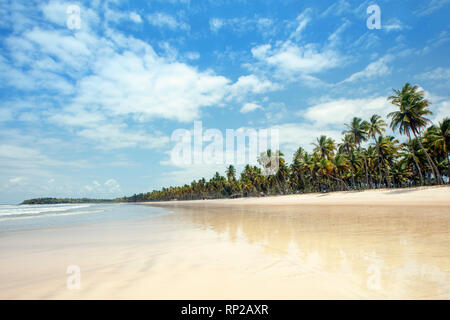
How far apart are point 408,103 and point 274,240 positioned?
4289 cm

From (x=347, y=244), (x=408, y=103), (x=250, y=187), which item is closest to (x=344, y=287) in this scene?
(x=347, y=244)

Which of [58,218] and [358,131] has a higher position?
[358,131]

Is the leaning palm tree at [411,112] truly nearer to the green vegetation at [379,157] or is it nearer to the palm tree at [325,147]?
the green vegetation at [379,157]

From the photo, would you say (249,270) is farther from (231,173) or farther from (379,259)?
(231,173)

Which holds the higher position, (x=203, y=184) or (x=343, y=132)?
(x=343, y=132)

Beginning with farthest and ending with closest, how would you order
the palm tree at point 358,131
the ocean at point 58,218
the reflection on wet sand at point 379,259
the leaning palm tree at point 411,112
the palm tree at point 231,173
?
1. the palm tree at point 231,173
2. the palm tree at point 358,131
3. the leaning palm tree at point 411,112
4. the ocean at point 58,218
5. the reflection on wet sand at point 379,259

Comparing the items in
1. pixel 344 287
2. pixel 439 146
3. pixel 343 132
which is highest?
pixel 343 132

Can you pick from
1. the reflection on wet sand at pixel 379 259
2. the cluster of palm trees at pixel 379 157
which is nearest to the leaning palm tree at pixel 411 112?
the cluster of palm trees at pixel 379 157

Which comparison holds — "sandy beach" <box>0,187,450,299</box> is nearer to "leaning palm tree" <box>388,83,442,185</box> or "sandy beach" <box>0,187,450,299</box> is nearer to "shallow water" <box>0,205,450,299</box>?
"shallow water" <box>0,205,450,299</box>

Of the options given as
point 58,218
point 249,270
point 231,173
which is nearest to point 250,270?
point 249,270

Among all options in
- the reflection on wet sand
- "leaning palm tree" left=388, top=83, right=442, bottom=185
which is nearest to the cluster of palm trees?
"leaning palm tree" left=388, top=83, right=442, bottom=185

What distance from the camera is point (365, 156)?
57906 mm

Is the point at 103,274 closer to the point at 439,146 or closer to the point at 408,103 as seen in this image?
the point at 408,103
